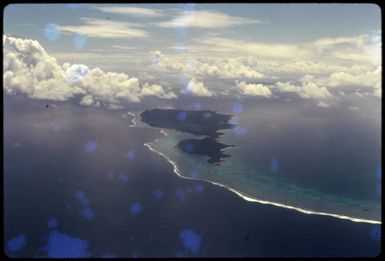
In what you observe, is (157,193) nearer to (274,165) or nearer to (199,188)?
(199,188)

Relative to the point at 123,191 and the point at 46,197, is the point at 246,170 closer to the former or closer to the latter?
the point at 123,191

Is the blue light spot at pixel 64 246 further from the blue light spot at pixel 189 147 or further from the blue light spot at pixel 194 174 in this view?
the blue light spot at pixel 189 147

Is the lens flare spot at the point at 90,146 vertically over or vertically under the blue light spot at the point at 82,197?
under

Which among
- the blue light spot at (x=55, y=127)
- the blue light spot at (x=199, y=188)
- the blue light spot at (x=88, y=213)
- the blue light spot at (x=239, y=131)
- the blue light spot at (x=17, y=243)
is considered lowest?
the blue light spot at (x=55, y=127)

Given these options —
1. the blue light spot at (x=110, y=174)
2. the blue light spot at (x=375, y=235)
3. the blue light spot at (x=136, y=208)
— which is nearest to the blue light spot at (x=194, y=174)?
the blue light spot at (x=110, y=174)

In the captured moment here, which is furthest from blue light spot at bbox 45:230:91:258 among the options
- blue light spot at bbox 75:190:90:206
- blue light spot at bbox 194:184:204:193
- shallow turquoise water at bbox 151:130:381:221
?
shallow turquoise water at bbox 151:130:381:221

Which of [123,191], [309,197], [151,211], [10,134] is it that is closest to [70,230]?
[151,211]
